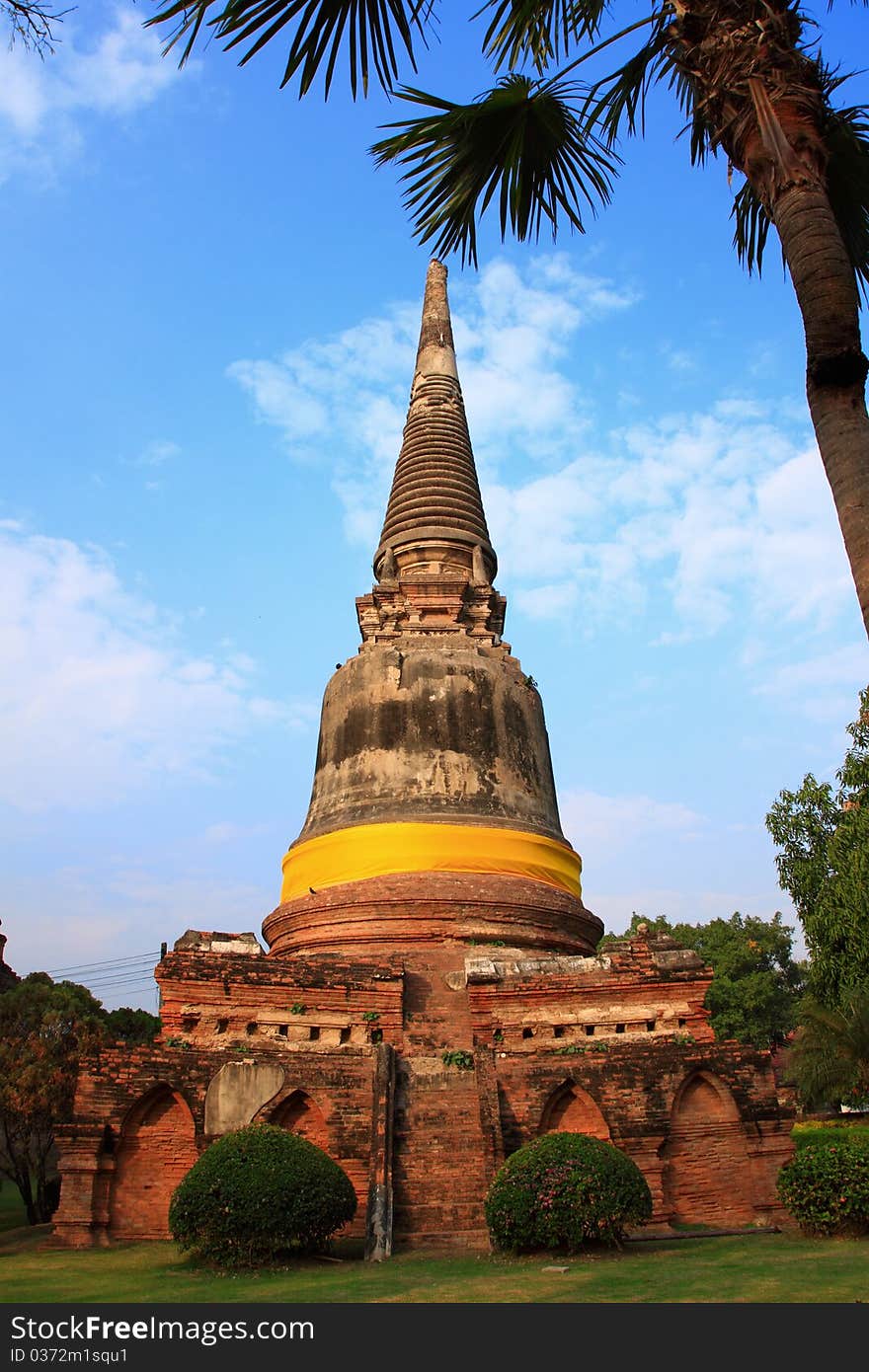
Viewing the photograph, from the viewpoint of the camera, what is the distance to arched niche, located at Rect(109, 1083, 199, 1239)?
35.3ft

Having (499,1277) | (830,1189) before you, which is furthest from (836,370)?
(830,1189)

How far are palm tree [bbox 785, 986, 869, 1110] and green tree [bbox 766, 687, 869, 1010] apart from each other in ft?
1.16

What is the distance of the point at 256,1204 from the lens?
28.0 ft

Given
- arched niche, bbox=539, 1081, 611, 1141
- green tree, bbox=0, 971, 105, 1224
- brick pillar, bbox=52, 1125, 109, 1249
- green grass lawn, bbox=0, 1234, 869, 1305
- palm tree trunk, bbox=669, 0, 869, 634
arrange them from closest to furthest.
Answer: palm tree trunk, bbox=669, 0, 869, 634, green grass lawn, bbox=0, 1234, 869, 1305, brick pillar, bbox=52, 1125, 109, 1249, arched niche, bbox=539, 1081, 611, 1141, green tree, bbox=0, 971, 105, 1224

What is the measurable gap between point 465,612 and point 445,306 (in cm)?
928

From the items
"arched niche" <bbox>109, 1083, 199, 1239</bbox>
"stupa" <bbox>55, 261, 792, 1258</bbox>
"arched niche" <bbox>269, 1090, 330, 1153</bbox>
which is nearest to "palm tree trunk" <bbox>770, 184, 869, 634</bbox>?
"stupa" <bbox>55, 261, 792, 1258</bbox>

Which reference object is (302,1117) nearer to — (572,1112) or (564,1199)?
(572,1112)

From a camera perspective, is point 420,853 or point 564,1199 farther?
point 420,853

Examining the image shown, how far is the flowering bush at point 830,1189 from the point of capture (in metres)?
9.03

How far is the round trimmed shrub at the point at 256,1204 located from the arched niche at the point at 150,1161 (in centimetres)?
193

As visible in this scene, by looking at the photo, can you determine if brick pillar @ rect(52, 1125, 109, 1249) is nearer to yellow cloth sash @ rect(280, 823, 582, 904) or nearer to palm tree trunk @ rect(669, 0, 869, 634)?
yellow cloth sash @ rect(280, 823, 582, 904)

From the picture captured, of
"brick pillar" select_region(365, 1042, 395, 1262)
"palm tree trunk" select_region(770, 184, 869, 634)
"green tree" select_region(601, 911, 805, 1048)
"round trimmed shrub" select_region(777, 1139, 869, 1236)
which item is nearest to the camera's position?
"palm tree trunk" select_region(770, 184, 869, 634)

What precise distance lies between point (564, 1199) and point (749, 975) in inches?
1357
